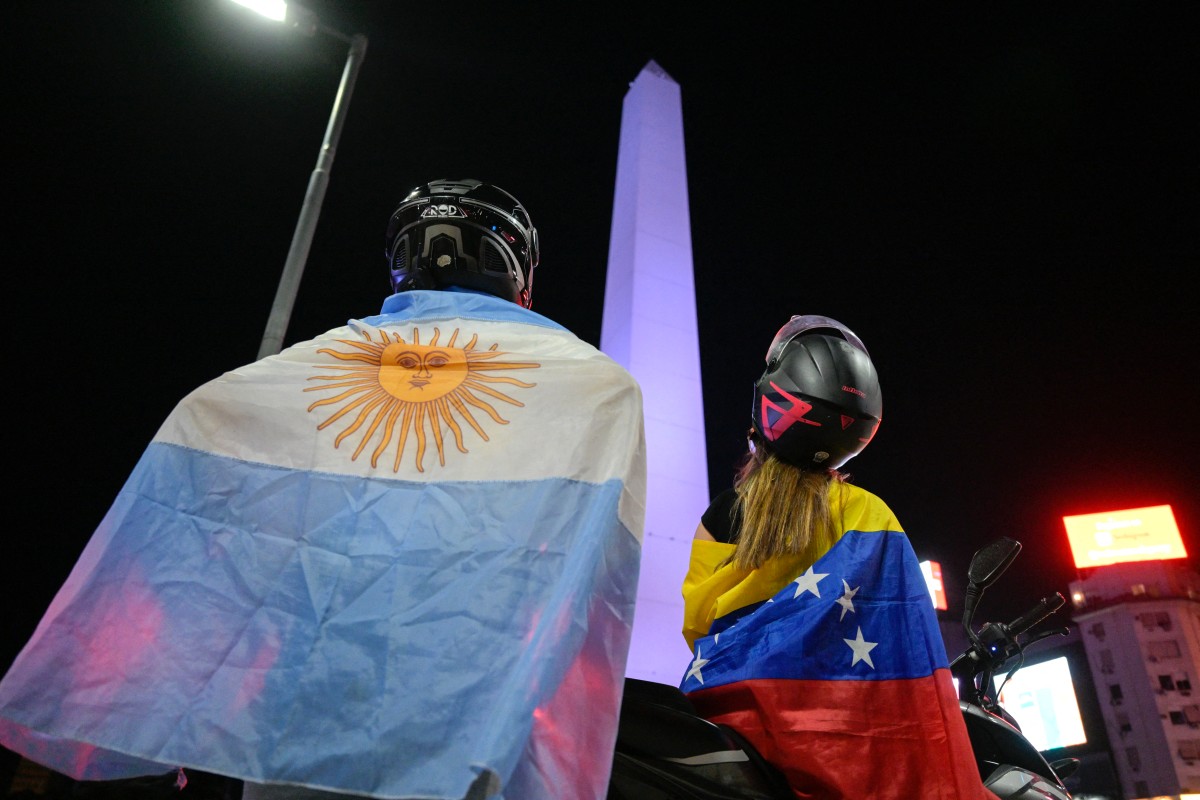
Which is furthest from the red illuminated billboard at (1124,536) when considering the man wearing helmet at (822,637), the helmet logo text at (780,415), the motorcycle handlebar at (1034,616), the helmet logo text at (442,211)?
the helmet logo text at (442,211)

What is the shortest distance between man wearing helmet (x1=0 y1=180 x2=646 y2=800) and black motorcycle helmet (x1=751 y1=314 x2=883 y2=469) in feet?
3.21

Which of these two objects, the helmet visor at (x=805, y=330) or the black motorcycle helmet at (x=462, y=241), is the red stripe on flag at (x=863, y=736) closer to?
the helmet visor at (x=805, y=330)

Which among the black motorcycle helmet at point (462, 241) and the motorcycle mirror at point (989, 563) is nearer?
the black motorcycle helmet at point (462, 241)

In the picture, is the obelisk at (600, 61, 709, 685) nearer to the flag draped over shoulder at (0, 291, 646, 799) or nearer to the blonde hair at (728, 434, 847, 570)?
the blonde hair at (728, 434, 847, 570)

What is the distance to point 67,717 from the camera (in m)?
1.46

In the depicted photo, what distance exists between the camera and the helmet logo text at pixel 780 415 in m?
2.63

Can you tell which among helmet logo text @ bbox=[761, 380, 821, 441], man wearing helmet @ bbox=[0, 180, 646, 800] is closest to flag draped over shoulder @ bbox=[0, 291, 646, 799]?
man wearing helmet @ bbox=[0, 180, 646, 800]

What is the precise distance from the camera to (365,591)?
1584 mm

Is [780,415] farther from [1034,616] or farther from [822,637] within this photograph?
[1034,616]

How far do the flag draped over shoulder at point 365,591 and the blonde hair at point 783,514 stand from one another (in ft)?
2.23

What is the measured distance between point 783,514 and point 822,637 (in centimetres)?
43

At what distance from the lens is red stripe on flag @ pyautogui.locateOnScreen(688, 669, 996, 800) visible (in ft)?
5.87

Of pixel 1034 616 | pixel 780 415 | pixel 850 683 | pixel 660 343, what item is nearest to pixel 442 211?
pixel 780 415

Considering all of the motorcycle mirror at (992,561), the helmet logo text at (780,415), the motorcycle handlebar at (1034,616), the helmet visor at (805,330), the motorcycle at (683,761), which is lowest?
the motorcycle at (683,761)
